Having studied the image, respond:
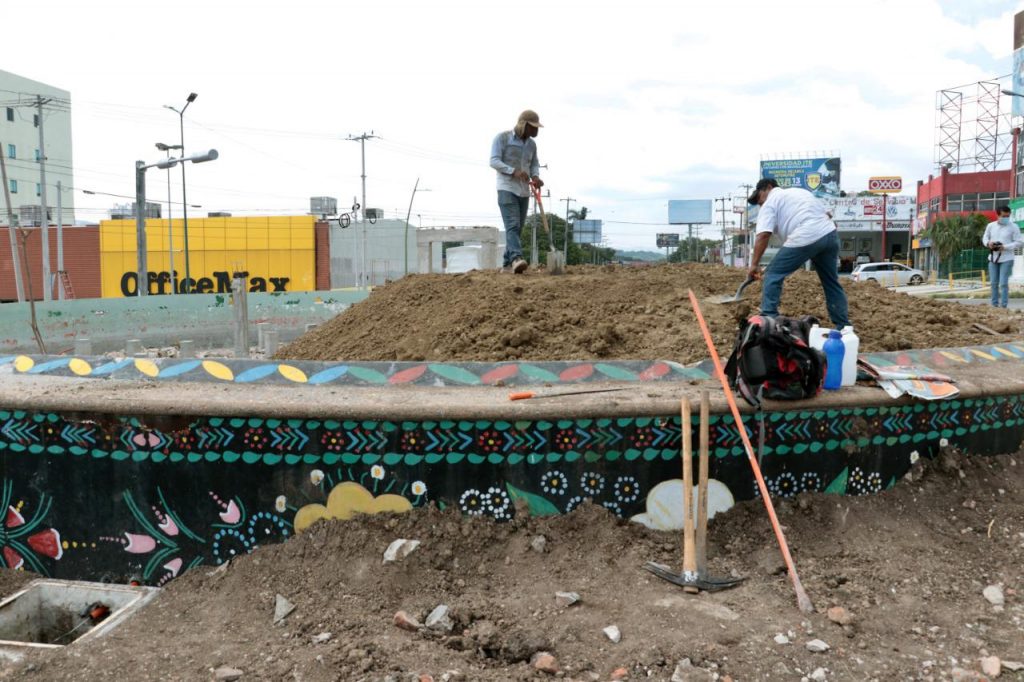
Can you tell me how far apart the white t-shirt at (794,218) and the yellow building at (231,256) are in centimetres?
4404

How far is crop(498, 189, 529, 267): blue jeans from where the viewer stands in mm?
7004

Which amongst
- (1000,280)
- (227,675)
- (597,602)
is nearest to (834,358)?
(597,602)

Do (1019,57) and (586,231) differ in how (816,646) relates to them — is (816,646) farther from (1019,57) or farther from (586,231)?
(586,231)

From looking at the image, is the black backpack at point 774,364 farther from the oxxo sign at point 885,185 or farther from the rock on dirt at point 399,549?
the oxxo sign at point 885,185

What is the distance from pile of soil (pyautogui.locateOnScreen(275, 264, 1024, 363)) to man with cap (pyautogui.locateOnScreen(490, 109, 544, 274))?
0.33 m

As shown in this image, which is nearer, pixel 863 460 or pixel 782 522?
pixel 782 522

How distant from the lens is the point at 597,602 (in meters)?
3.37

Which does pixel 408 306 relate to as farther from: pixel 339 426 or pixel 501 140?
pixel 339 426

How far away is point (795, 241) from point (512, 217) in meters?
2.69

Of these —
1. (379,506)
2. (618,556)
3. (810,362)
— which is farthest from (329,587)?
(810,362)

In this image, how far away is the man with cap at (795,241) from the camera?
201 inches

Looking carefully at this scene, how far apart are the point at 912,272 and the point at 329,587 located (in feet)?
121

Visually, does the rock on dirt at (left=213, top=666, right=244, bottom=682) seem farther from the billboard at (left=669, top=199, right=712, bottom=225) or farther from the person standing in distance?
the billboard at (left=669, top=199, right=712, bottom=225)

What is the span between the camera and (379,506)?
3830mm
